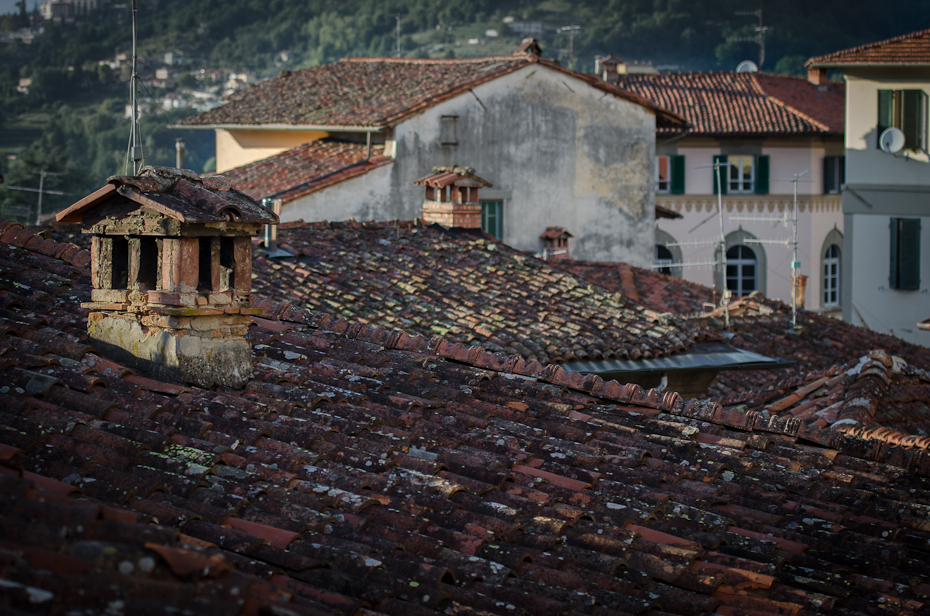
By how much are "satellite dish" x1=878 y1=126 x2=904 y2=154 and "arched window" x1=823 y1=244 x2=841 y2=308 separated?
459 inches

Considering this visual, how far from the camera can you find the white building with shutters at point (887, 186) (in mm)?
25719

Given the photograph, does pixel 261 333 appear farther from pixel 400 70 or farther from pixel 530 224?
pixel 400 70

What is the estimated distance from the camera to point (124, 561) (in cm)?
279

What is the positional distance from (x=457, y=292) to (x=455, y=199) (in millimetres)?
3286

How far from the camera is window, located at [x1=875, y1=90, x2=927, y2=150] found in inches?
1011

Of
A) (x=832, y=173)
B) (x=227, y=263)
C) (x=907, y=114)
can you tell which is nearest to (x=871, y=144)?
(x=907, y=114)

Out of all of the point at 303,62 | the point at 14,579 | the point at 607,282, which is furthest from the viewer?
the point at 303,62

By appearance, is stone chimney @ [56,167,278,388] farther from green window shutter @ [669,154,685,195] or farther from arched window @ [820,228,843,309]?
arched window @ [820,228,843,309]

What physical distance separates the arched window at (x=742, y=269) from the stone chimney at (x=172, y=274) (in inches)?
1280

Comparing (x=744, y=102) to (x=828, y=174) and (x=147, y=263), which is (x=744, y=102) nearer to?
(x=828, y=174)

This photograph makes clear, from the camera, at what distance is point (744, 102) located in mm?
37406

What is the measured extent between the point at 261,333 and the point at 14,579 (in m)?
4.51

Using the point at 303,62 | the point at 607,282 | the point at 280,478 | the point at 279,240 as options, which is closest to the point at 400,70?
the point at 607,282


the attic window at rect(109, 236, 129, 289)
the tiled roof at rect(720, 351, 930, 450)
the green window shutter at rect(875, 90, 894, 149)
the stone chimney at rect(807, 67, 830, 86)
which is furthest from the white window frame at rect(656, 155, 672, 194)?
the attic window at rect(109, 236, 129, 289)
